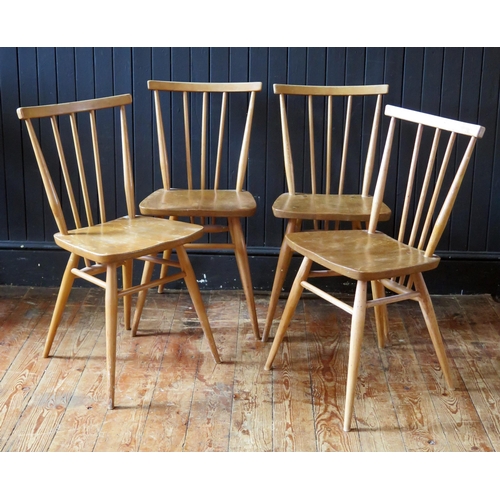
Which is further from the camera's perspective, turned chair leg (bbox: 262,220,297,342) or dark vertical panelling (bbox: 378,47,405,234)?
dark vertical panelling (bbox: 378,47,405,234)

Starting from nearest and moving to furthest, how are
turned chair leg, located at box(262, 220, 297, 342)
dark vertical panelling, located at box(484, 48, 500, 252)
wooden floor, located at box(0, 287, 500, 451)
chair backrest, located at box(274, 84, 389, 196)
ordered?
wooden floor, located at box(0, 287, 500, 451), turned chair leg, located at box(262, 220, 297, 342), chair backrest, located at box(274, 84, 389, 196), dark vertical panelling, located at box(484, 48, 500, 252)

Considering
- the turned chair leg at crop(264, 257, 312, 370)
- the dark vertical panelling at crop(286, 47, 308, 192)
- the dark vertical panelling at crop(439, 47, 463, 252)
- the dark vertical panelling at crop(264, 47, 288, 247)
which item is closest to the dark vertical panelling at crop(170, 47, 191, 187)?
the dark vertical panelling at crop(264, 47, 288, 247)

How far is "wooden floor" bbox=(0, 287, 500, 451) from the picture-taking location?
2129mm

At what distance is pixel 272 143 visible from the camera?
10.3ft

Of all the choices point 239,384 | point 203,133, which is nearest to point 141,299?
point 239,384

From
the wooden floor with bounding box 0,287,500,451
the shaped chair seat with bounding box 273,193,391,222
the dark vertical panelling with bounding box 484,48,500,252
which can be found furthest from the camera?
the dark vertical panelling with bounding box 484,48,500,252

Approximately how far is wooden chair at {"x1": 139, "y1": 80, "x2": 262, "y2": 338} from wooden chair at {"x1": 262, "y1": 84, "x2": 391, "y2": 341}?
0.14m

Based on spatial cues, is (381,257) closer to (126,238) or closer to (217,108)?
(126,238)

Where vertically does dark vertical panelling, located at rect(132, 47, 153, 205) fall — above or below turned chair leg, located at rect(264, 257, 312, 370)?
above

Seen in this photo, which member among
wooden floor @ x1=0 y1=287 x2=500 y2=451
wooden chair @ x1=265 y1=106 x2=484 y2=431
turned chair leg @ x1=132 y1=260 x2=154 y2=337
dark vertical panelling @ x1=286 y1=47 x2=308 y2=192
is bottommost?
wooden floor @ x1=0 y1=287 x2=500 y2=451

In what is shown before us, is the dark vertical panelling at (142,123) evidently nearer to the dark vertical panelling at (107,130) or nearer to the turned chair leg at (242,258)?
the dark vertical panelling at (107,130)

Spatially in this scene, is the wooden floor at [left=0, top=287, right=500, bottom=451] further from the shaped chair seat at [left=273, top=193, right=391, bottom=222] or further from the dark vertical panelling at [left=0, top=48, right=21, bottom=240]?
the shaped chair seat at [left=273, top=193, right=391, bottom=222]

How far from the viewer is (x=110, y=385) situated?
7.48 ft

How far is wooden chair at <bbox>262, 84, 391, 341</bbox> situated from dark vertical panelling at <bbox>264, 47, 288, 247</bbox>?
6 centimetres
